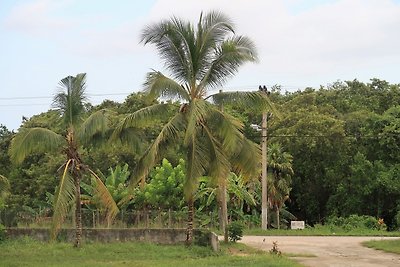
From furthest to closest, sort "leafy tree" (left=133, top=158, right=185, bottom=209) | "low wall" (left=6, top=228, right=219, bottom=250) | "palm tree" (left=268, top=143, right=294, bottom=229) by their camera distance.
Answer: "palm tree" (left=268, top=143, right=294, bottom=229), "leafy tree" (left=133, top=158, right=185, bottom=209), "low wall" (left=6, top=228, right=219, bottom=250)

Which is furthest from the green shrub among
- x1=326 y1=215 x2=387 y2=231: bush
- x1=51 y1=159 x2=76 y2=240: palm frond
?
x1=326 y1=215 x2=387 y2=231: bush

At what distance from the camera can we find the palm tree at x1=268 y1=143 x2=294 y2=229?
35531mm

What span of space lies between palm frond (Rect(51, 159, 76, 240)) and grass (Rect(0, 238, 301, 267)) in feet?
3.57

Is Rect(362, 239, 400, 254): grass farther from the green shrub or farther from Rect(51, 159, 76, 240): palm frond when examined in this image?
Rect(51, 159, 76, 240): palm frond

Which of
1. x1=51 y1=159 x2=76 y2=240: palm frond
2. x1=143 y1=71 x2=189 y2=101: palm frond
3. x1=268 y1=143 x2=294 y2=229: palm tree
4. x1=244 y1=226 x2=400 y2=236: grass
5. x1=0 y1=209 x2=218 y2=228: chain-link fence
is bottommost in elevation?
x1=244 y1=226 x2=400 y2=236: grass

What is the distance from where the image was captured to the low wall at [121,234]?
73.2ft

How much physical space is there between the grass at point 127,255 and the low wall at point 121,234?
0.49 m

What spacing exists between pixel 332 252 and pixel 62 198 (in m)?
9.63

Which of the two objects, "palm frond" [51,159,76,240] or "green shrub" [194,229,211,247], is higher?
"palm frond" [51,159,76,240]

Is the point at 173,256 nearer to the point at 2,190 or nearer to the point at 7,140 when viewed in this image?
the point at 2,190

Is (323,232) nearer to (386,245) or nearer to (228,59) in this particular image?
(386,245)

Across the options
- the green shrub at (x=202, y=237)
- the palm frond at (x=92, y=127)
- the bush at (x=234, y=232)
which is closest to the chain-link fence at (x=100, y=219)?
the bush at (x=234, y=232)

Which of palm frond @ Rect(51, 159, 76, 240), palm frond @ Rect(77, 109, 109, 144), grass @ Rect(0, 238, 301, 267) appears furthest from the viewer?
palm frond @ Rect(77, 109, 109, 144)

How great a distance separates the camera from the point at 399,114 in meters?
38.0
